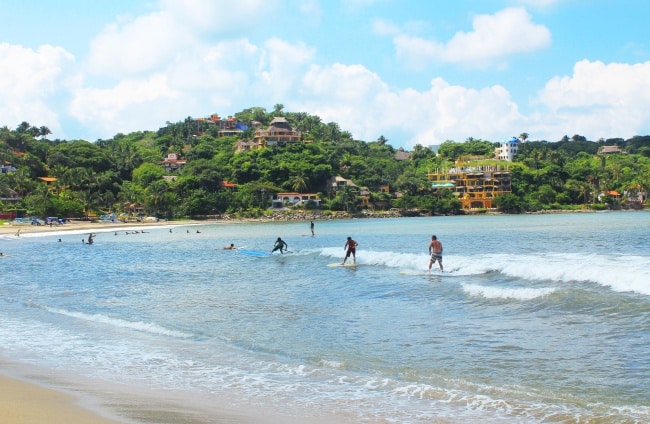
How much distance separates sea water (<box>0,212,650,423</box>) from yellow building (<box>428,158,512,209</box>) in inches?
5290

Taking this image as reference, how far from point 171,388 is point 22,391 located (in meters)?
2.02

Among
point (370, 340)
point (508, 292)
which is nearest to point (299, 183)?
point (508, 292)

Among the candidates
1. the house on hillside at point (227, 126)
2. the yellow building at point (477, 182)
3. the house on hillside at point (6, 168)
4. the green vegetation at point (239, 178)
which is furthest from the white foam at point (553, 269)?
the house on hillside at point (227, 126)

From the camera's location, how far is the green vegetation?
10925cm

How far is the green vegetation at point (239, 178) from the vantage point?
109 metres

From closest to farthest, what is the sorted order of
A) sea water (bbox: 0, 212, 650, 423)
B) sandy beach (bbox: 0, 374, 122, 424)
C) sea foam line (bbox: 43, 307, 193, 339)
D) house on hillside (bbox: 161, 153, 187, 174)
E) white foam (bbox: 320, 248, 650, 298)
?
sandy beach (bbox: 0, 374, 122, 424)
sea water (bbox: 0, 212, 650, 423)
sea foam line (bbox: 43, 307, 193, 339)
white foam (bbox: 320, 248, 650, 298)
house on hillside (bbox: 161, 153, 187, 174)

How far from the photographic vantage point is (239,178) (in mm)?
136000

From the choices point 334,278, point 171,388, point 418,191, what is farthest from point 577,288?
point 418,191

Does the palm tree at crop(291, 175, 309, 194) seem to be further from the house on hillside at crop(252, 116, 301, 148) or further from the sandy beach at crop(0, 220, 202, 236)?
the sandy beach at crop(0, 220, 202, 236)

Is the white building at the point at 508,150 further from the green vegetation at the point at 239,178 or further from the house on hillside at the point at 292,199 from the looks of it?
the house on hillside at the point at 292,199

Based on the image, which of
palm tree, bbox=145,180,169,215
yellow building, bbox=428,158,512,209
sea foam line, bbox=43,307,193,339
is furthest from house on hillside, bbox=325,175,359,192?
sea foam line, bbox=43,307,193,339

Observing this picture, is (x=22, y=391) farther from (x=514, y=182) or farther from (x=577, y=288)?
(x=514, y=182)

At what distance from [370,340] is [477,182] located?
151m

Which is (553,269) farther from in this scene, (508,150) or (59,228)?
(508,150)
